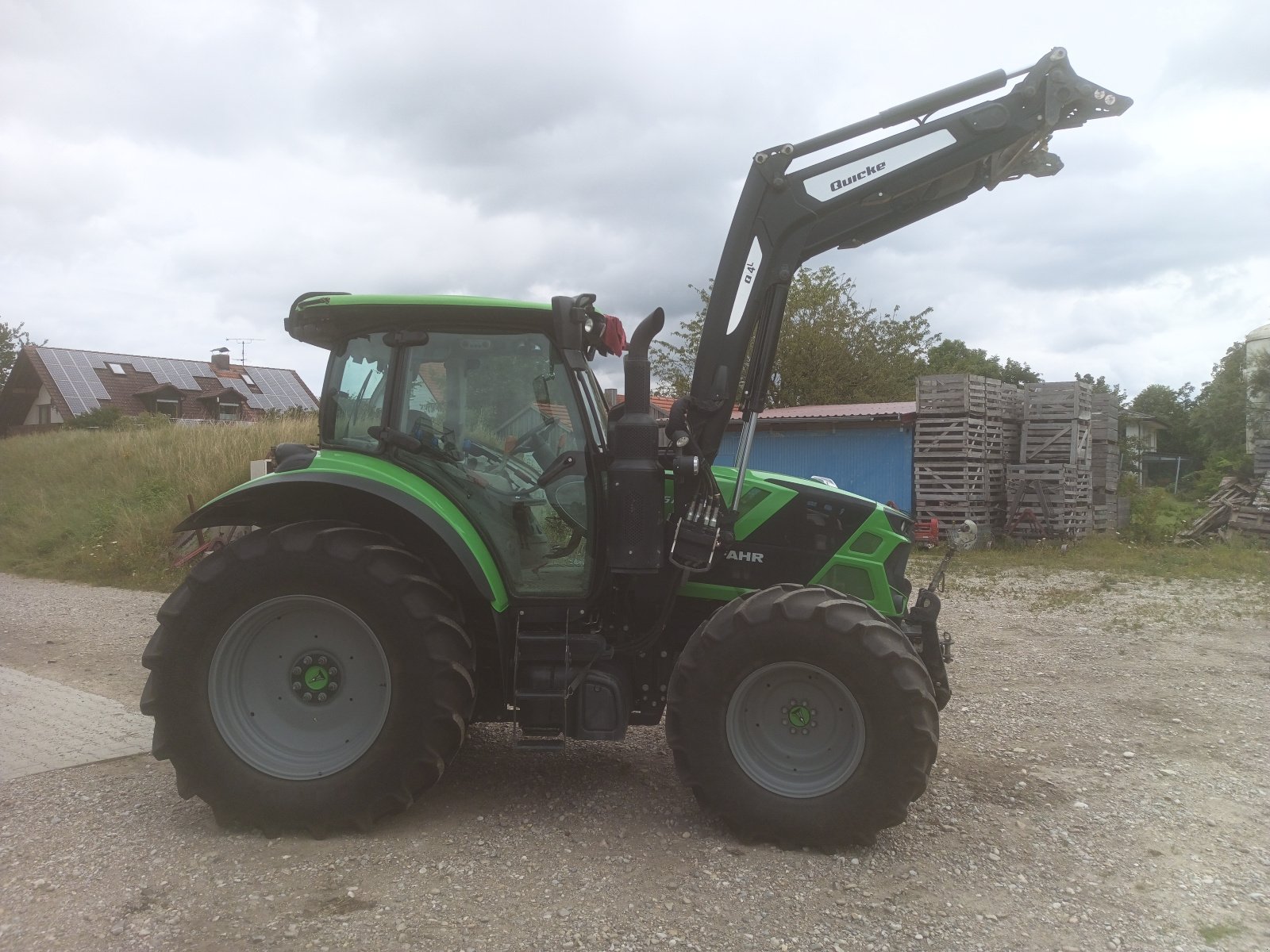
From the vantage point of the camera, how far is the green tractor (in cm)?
395

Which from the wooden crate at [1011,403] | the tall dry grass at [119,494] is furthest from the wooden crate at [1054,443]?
the tall dry grass at [119,494]

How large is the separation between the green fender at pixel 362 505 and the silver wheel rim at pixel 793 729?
117 centimetres

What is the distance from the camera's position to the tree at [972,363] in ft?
192

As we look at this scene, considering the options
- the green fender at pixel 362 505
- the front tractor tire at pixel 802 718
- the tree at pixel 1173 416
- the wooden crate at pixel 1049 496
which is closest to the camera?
the front tractor tire at pixel 802 718

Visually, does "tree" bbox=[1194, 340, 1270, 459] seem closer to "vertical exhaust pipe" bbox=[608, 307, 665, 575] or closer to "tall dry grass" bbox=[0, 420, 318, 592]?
"tall dry grass" bbox=[0, 420, 318, 592]

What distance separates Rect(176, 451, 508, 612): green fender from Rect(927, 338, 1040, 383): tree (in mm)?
55394

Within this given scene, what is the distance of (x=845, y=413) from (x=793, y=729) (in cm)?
1664

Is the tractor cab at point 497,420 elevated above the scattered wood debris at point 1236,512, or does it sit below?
above

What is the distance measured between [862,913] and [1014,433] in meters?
16.4

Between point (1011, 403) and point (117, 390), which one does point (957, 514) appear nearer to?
point (1011, 403)

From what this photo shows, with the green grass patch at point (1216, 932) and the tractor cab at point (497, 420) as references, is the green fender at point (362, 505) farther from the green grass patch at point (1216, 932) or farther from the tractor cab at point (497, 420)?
the green grass patch at point (1216, 932)

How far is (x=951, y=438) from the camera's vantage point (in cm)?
1750

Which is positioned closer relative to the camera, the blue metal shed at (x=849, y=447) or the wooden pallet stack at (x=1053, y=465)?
the wooden pallet stack at (x=1053, y=465)

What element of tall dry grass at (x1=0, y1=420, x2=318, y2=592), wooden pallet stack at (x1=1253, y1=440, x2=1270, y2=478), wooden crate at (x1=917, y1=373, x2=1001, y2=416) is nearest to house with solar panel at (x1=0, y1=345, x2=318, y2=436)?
tall dry grass at (x1=0, y1=420, x2=318, y2=592)
